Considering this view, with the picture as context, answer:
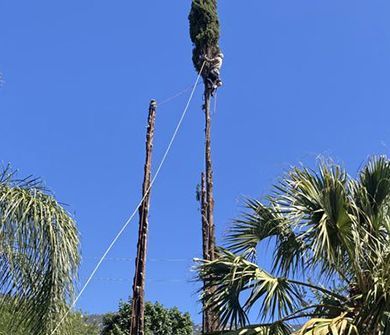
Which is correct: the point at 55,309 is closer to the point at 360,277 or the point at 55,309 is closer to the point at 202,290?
the point at 202,290

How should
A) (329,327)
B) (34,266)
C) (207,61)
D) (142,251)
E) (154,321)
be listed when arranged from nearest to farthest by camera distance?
1. (34,266)
2. (329,327)
3. (142,251)
4. (207,61)
5. (154,321)

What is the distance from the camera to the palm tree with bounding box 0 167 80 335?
15.9 ft

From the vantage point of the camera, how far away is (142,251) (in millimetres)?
11766

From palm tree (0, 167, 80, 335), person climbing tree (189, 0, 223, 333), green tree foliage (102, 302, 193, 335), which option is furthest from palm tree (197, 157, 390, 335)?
green tree foliage (102, 302, 193, 335)

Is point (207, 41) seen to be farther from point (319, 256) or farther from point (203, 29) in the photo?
point (319, 256)

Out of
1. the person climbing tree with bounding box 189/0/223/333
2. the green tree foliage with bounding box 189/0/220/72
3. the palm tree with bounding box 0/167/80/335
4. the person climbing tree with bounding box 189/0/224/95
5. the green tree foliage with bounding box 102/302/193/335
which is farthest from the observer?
the green tree foliage with bounding box 102/302/193/335

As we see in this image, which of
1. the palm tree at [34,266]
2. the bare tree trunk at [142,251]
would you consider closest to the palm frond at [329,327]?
the palm tree at [34,266]

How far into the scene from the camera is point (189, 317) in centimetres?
2503

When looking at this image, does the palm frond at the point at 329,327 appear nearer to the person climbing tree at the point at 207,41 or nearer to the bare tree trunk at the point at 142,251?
the bare tree trunk at the point at 142,251

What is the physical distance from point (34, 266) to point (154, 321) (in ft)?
64.9

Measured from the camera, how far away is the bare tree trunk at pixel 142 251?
1141 centimetres

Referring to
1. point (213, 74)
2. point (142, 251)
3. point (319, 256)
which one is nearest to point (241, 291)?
point (319, 256)

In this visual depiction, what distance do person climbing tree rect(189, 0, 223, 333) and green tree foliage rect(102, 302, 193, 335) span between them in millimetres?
6347

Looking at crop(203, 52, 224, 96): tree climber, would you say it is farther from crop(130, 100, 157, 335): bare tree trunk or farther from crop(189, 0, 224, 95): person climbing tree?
crop(130, 100, 157, 335): bare tree trunk
